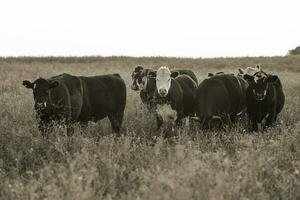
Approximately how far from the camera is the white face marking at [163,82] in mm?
9898

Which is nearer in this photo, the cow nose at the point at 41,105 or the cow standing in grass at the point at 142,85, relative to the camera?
the cow nose at the point at 41,105

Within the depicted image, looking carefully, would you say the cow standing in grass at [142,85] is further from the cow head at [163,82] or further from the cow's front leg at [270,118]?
the cow's front leg at [270,118]

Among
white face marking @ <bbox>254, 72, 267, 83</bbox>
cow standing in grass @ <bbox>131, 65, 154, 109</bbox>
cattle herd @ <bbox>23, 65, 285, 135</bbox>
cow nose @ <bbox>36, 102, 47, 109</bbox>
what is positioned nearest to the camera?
cow nose @ <bbox>36, 102, 47, 109</bbox>

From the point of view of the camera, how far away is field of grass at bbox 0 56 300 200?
464 centimetres

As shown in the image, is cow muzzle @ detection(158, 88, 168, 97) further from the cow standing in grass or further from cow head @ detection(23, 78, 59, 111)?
cow head @ detection(23, 78, 59, 111)

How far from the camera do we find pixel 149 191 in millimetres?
4500

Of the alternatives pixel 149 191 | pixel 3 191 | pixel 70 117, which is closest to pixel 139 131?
pixel 70 117

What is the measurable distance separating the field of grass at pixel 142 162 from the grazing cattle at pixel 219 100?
3.34 ft

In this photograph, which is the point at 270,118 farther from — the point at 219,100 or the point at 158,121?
the point at 158,121

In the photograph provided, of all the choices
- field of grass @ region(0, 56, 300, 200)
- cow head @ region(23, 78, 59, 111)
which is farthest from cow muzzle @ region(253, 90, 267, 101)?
cow head @ region(23, 78, 59, 111)

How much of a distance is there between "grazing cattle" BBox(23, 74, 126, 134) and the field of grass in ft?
1.18

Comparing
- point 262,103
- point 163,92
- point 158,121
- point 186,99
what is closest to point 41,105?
point 163,92

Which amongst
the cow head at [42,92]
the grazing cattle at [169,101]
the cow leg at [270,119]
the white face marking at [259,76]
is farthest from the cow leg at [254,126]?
the cow head at [42,92]

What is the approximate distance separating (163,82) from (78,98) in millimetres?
2083
